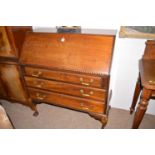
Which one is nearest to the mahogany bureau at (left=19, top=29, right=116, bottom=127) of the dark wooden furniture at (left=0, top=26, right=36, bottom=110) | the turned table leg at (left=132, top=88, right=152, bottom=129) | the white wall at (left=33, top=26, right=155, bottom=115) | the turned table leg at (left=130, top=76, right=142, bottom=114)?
the dark wooden furniture at (left=0, top=26, right=36, bottom=110)

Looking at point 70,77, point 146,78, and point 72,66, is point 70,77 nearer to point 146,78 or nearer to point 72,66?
point 72,66

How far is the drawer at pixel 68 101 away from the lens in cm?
168

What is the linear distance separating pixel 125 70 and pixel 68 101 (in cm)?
81

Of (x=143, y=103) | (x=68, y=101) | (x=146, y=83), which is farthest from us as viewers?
(x=68, y=101)

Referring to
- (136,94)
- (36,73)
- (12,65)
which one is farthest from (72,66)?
(136,94)

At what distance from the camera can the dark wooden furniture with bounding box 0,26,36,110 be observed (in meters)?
1.67

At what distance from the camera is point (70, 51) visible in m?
1.54

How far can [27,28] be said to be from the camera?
5.97ft

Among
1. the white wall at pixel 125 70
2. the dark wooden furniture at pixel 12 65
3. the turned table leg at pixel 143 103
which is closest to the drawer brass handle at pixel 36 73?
the dark wooden furniture at pixel 12 65

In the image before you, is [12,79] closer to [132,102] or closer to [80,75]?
[80,75]

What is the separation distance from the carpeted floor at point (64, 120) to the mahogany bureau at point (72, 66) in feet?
1.15

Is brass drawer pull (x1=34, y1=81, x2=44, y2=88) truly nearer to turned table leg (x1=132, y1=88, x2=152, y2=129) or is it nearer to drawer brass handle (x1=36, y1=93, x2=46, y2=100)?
drawer brass handle (x1=36, y1=93, x2=46, y2=100)

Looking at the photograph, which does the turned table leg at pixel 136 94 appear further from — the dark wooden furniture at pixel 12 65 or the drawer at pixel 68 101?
the dark wooden furniture at pixel 12 65
